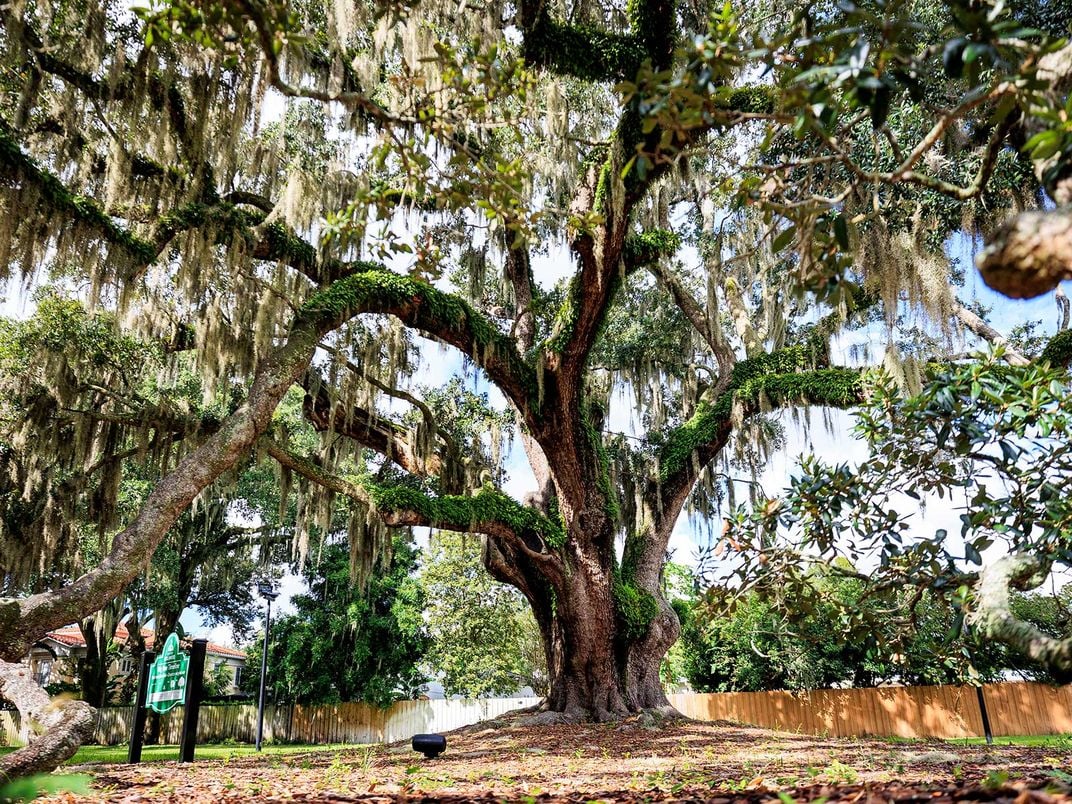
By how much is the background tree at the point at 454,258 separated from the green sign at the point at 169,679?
2.04 m

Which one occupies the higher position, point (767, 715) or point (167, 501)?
point (167, 501)

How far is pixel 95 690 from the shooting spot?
1697cm

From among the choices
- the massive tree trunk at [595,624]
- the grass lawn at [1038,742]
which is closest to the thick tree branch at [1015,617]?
the grass lawn at [1038,742]

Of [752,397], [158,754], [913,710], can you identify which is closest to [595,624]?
[752,397]

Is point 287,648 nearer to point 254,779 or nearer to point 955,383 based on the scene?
point 254,779

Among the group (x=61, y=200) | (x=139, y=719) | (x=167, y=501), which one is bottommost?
(x=139, y=719)

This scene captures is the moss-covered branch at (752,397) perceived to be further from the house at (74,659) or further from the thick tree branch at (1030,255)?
the house at (74,659)

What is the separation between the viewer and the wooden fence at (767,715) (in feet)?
42.1

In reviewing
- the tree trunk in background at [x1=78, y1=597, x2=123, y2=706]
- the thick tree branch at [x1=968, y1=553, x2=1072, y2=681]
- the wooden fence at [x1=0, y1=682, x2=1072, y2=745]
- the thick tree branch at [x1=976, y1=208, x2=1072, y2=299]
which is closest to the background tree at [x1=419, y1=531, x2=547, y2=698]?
the wooden fence at [x1=0, y1=682, x2=1072, y2=745]

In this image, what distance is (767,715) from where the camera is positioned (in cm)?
1457

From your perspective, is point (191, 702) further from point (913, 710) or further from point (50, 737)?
point (913, 710)

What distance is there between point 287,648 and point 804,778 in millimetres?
16843

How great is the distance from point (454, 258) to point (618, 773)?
824cm

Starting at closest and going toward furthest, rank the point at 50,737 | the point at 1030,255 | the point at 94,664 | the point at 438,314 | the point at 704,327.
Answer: the point at 1030,255 < the point at 50,737 < the point at 438,314 < the point at 704,327 < the point at 94,664
